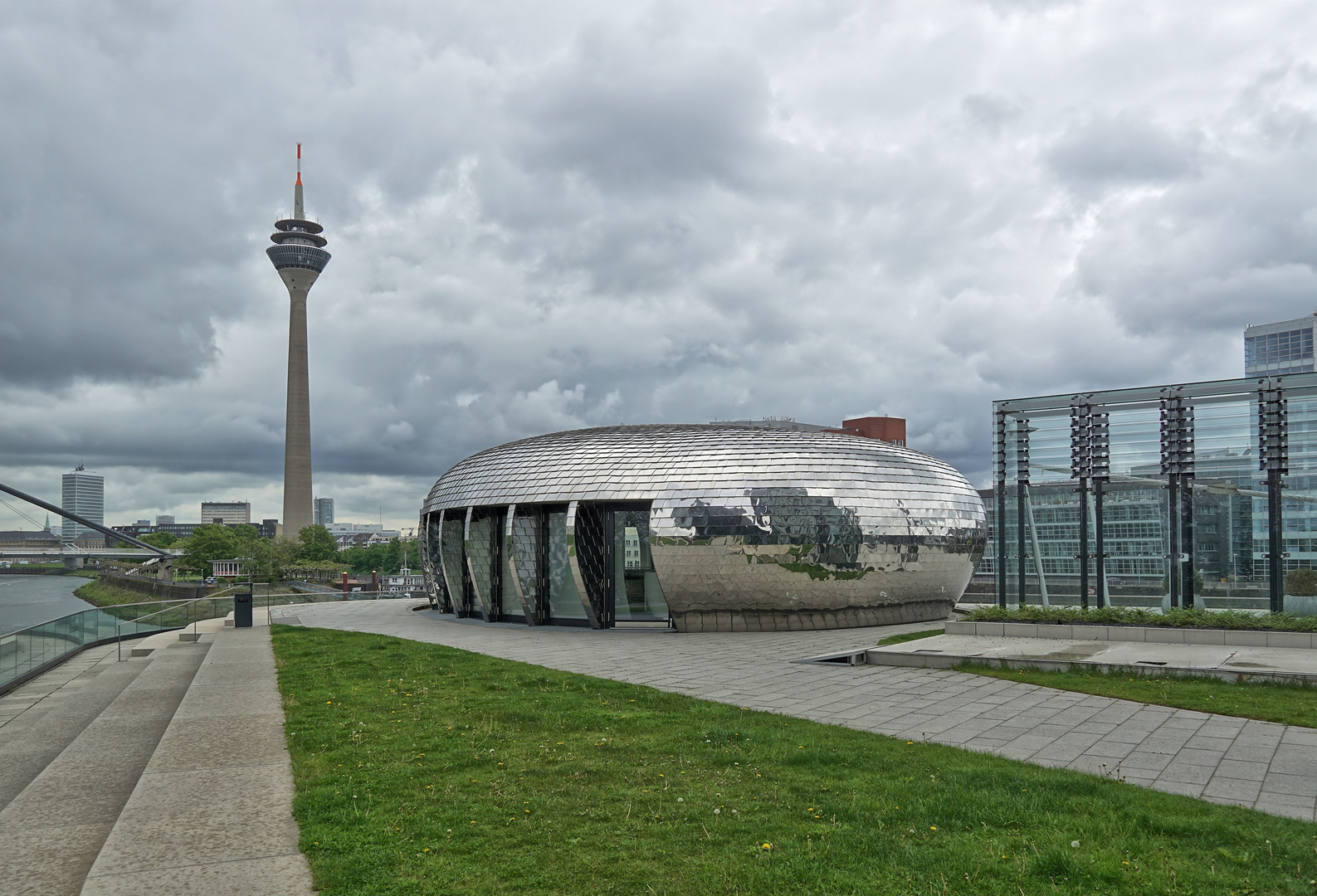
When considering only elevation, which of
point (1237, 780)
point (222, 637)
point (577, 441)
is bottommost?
point (222, 637)

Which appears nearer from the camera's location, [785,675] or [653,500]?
[785,675]

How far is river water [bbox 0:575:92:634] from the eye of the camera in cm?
7644

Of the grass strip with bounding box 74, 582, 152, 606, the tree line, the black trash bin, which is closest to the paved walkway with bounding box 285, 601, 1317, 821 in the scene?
the black trash bin

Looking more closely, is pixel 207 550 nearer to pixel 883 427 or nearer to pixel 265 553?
pixel 265 553

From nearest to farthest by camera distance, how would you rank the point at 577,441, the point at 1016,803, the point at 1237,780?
the point at 1016,803
the point at 1237,780
the point at 577,441

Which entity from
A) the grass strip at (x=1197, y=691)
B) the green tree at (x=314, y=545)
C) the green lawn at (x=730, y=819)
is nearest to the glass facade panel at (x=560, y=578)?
the grass strip at (x=1197, y=691)

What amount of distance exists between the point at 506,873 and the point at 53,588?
6622 inches

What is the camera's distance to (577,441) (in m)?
33.7

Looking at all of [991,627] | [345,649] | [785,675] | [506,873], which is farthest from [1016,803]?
[345,649]

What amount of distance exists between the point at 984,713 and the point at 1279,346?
6810 inches

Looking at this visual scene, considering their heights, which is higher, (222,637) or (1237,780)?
(1237,780)

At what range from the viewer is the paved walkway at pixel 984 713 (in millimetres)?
9430

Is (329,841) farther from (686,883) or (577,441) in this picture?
(577,441)

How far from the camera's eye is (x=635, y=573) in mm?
32344
